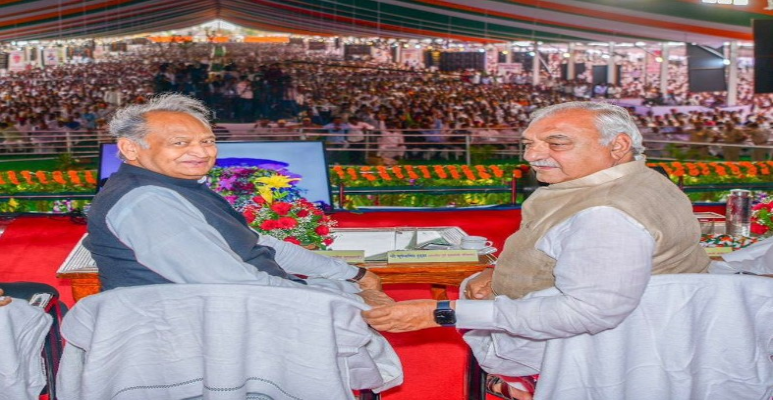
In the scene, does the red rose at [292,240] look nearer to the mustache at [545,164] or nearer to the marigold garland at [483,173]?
the mustache at [545,164]

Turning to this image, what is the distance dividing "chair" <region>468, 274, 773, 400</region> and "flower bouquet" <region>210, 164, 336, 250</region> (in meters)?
1.27

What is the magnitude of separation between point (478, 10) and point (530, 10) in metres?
0.87

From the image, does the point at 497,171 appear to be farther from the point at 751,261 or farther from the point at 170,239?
the point at 170,239

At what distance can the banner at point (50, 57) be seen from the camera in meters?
11.8

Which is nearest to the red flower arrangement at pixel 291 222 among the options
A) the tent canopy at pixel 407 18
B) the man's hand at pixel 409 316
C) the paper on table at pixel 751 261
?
the man's hand at pixel 409 316

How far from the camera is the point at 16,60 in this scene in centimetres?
1158

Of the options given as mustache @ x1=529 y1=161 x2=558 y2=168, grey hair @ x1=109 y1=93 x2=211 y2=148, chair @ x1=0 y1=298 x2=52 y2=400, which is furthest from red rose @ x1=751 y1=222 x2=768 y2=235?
chair @ x1=0 y1=298 x2=52 y2=400

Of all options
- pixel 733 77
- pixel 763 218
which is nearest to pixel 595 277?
pixel 763 218

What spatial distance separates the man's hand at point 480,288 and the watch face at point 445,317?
46cm

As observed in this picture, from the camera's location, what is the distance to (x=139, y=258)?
1777mm

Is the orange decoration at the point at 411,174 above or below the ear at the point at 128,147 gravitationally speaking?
below

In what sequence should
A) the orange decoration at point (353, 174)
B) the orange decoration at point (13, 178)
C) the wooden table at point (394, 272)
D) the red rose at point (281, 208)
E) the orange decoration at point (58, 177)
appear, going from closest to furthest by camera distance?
the wooden table at point (394, 272) < the red rose at point (281, 208) < the orange decoration at point (13, 178) < the orange decoration at point (58, 177) < the orange decoration at point (353, 174)

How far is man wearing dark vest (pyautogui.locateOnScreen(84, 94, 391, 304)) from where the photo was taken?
5.78 feet

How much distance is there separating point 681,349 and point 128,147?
140 cm
